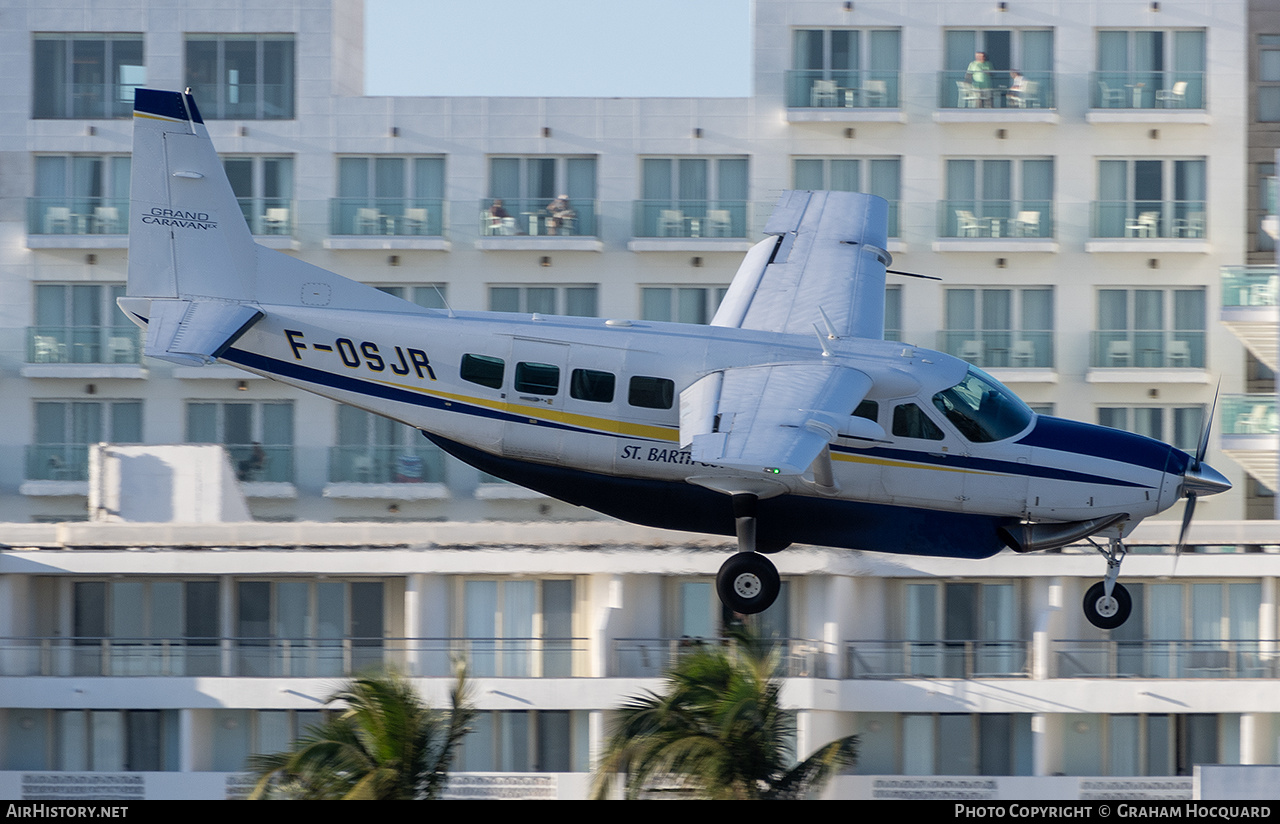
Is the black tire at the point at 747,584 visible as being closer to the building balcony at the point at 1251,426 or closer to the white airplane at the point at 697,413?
the white airplane at the point at 697,413

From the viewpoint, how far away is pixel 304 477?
40250 mm

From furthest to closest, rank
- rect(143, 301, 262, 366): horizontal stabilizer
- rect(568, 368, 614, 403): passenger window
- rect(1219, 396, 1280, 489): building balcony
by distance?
1. rect(1219, 396, 1280, 489): building balcony
2. rect(143, 301, 262, 366): horizontal stabilizer
3. rect(568, 368, 614, 403): passenger window

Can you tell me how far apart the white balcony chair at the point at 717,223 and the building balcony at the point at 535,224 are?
2914 mm

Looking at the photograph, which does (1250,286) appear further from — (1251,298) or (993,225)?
(993,225)

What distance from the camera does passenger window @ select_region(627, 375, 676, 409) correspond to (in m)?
19.3

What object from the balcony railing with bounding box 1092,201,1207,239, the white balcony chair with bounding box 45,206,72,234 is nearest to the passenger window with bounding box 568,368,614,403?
the balcony railing with bounding box 1092,201,1207,239

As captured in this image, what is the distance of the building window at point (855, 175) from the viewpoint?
39.8 m

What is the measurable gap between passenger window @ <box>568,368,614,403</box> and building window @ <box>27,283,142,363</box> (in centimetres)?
2510

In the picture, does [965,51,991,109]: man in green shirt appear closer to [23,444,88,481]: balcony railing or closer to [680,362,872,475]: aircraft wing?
[680,362,872,475]: aircraft wing

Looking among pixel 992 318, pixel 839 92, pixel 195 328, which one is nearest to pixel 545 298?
pixel 839 92

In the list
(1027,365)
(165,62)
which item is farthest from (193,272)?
(1027,365)

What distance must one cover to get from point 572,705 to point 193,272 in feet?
41.7

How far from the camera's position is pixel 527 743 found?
31.2 metres

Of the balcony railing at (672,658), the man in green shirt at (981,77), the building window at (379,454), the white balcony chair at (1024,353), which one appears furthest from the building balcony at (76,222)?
the white balcony chair at (1024,353)
